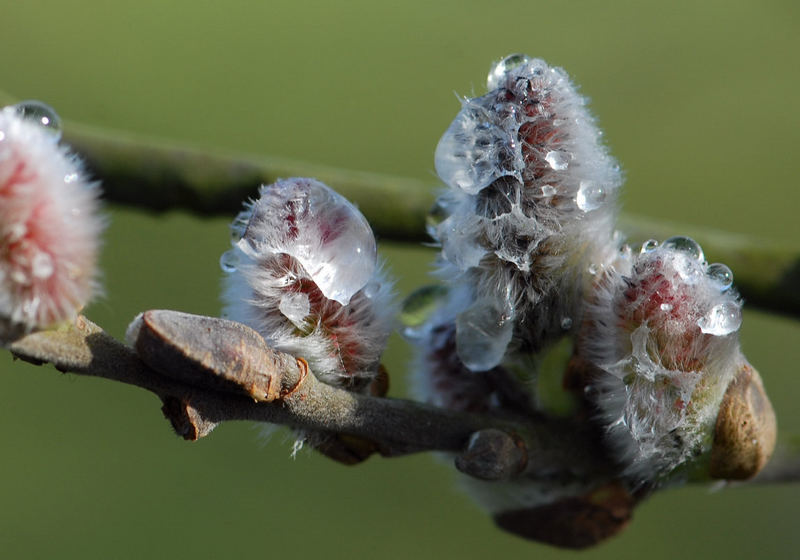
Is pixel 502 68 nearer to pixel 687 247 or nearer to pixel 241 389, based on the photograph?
pixel 687 247

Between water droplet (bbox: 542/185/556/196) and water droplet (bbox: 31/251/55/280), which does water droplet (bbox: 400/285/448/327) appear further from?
water droplet (bbox: 31/251/55/280)

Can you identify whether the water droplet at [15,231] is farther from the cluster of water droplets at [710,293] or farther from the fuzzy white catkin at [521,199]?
the cluster of water droplets at [710,293]

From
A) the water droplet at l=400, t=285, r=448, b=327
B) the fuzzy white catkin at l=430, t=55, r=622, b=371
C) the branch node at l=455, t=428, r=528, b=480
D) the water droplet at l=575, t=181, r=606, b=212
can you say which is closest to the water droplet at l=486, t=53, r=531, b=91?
the fuzzy white catkin at l=430, t=55, r=622, b=371

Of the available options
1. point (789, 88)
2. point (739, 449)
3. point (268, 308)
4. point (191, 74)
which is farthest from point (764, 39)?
point (268, 308)

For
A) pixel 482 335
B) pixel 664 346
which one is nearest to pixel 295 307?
pixel 482 335

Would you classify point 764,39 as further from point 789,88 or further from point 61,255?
point 61,255

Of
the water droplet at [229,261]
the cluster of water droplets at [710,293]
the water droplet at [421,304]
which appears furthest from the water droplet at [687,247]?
the water droplet at [229,261]

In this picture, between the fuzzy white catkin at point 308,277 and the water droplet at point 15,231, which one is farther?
the fuzzy white catkin at point 308,277
